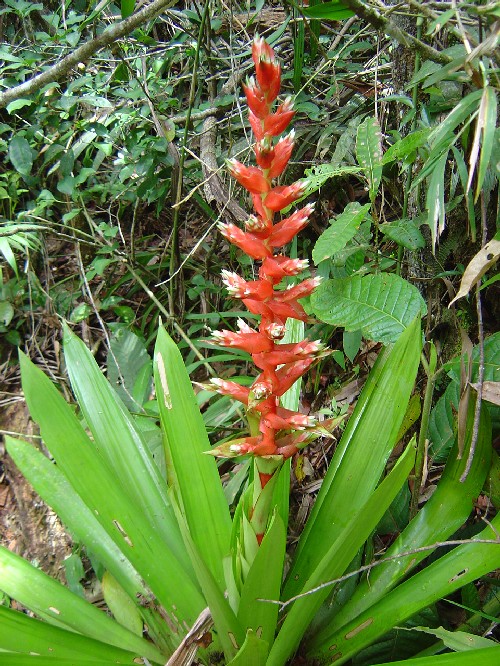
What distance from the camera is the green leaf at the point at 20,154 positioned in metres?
2.80

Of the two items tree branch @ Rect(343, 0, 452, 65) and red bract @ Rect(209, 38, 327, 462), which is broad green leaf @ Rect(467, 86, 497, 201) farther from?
tree branch @ Rect(343, 0, 452, 65)

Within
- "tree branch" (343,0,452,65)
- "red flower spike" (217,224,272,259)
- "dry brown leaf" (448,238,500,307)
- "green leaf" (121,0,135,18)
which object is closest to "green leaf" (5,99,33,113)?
"green leaf" (121,0,135,18)

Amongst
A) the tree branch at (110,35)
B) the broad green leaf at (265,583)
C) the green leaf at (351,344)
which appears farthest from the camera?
the green leaf at (351,344)

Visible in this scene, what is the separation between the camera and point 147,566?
157 centimetres

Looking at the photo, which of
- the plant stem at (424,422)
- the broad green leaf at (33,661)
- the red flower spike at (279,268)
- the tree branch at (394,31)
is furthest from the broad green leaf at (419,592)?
the tree branch at (394,31)

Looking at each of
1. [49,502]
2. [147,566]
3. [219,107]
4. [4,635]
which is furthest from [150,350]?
[4,635]

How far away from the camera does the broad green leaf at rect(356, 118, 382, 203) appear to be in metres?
1.93

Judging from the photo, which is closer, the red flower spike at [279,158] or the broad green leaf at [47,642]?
the red flower spike at [279,158]

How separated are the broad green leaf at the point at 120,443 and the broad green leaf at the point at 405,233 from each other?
1069mm

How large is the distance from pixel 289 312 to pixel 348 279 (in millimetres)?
661

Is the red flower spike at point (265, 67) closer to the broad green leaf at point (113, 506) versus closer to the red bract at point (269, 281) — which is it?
the red bract at point (269, 281)

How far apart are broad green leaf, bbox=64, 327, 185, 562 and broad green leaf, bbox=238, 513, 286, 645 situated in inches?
17.3

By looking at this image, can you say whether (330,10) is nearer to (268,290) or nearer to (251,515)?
(268,290)

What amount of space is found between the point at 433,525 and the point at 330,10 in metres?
1.53
